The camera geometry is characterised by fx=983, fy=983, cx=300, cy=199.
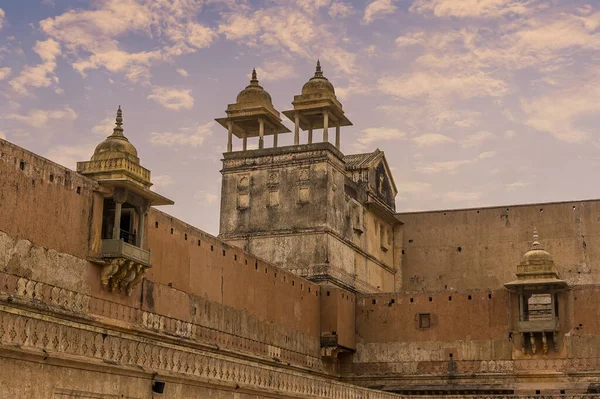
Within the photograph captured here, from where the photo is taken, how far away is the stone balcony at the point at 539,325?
28.2 metres

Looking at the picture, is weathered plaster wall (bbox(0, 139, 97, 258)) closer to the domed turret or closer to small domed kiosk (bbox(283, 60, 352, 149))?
small domed kiosk (bbox(283, 60, 352, 149))

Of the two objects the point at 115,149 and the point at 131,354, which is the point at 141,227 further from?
the point at 131,354

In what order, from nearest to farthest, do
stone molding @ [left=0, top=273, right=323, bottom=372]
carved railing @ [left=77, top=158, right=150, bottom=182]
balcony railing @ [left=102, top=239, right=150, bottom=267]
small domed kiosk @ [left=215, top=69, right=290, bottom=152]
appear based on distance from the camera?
stone molding @ [left=0, top=273, right=323, bottom=372]
balcony railing @ [left=102, top=239, right=150, bottom=267]
carved railing @ [left=77, top=158, right=150, bottom=182]
small domed kiosk @ [left=215, top=69, right=290, bottom=152]

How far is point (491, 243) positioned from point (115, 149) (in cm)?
1970

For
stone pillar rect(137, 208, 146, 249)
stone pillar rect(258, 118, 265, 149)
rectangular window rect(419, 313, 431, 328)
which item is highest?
stone pillar rect(258, 118, 265, 149)

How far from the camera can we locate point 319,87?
3284cm

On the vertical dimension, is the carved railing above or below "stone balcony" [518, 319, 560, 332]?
above

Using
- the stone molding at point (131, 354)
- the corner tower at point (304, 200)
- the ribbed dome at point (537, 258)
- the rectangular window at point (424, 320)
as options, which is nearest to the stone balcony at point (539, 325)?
the ribbed dome at point (537, 258)

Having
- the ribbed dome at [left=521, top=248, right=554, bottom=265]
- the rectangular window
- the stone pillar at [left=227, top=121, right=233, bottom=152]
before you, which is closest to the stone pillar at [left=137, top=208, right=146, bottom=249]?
the rectangular window

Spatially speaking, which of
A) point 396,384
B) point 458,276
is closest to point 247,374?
point 396,384

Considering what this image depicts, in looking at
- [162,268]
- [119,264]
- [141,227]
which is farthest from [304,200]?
[119,264]

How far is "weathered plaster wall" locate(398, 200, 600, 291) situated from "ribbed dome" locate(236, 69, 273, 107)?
7736mm

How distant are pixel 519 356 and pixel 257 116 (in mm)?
11354

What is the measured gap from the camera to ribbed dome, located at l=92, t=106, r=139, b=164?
2003 centimetres
